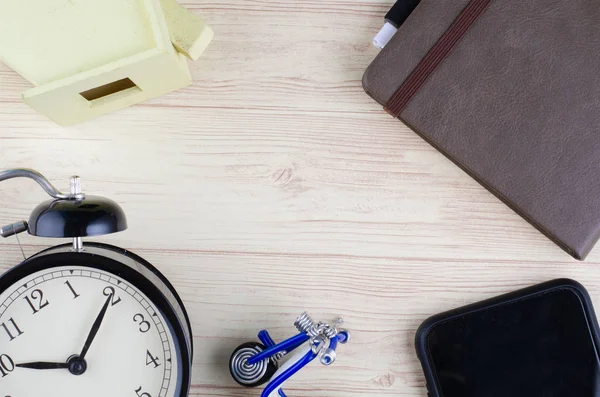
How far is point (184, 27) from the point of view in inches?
30.7

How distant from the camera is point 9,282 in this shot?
0.67 meters

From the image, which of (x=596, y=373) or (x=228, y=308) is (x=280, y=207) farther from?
(x=596, y=373)

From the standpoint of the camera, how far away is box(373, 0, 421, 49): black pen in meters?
0.81

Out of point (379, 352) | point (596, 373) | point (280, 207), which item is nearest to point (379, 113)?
point (280, 207)

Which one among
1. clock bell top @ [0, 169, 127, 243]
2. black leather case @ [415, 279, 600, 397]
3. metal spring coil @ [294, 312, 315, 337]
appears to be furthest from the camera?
black leather case @ [415, 279, 600, 397]

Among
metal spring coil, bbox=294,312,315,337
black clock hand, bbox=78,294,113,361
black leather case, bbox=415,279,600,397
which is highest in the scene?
black leather case, bbox=415,279,600,397

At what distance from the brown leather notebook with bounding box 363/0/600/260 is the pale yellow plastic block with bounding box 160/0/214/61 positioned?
236 millimetres

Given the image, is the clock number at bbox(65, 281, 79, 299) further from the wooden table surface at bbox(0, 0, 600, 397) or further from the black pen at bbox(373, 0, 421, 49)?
the black pen at bbox(373, 0, 421, 49)

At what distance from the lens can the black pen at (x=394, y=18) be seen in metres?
0.81

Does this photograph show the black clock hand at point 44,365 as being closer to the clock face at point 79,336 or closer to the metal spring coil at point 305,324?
the clock face at point 79,336

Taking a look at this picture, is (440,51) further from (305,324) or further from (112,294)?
(112,294)

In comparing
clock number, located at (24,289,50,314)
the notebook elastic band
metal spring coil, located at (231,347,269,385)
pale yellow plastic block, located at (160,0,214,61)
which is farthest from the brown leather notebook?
clock number, located at (24,289,50,314)

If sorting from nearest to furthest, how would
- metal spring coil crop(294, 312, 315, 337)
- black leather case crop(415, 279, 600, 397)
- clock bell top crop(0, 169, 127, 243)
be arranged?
clock bell top crop(0, 169, 127, 243) < metal spring coil crop(294, 312, 315, 337) < black leather case crop(415, 279, 600, 397)

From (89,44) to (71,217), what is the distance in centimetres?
21
